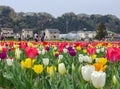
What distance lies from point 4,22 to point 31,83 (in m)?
95.7

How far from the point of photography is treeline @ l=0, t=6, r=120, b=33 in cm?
10150

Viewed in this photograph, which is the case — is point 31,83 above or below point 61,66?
below

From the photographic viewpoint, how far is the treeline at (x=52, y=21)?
101500 mm

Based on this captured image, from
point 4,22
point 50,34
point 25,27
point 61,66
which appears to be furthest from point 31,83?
point 50,34

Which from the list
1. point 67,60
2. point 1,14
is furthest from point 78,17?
point 67,60

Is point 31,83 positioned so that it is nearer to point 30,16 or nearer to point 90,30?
point 30,16

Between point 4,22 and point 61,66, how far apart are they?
96.4m

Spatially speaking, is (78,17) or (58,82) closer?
(58,82)

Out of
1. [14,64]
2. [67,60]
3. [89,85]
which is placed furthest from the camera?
[67,60]

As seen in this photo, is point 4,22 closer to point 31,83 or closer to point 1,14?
point 1,14

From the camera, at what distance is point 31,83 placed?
4.25 metres

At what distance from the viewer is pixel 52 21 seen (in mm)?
117938

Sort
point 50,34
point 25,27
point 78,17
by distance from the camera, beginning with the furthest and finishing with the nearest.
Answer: point 78,17 → point 50,34 → point 25,27

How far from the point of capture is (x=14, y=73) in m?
4.75
